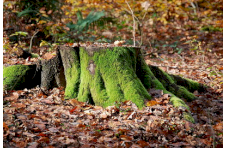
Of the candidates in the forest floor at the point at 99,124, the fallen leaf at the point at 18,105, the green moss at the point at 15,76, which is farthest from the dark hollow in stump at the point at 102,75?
the fallen leaf at the point at 18,105

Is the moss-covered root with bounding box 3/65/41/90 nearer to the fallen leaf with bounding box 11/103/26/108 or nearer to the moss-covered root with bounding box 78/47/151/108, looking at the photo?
the fallen leaf with bounding box 11/103/26/108

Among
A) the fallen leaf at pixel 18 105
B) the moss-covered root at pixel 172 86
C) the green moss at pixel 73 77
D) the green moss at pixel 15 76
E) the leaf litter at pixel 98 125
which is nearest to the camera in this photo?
the leaf litter at pixel 98 125

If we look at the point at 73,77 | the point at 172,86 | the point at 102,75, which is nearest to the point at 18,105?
the point at 73,77

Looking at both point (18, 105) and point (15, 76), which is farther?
point (15, 76)

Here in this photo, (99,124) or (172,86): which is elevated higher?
(172,86)

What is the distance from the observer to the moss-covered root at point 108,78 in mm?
3902

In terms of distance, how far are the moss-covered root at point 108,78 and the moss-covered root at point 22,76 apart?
1.06m

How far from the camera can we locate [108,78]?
4.00 metres

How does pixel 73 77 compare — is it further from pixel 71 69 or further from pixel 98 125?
pixel 98 125

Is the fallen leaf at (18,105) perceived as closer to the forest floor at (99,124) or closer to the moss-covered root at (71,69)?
the forest floor at (99,124)

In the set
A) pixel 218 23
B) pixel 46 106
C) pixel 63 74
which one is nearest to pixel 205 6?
pixel 218 23

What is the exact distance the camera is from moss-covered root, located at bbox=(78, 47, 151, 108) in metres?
3.90

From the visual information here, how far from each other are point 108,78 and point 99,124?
0.98 meters

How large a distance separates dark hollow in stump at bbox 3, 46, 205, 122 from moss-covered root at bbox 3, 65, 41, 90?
17 centimetres
